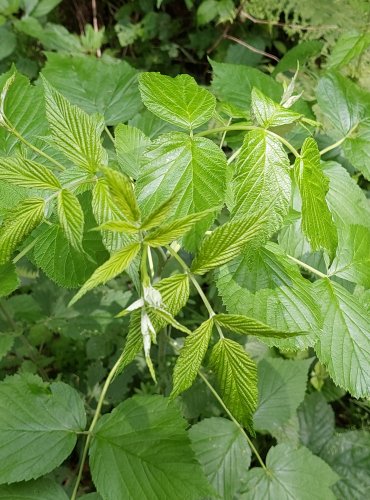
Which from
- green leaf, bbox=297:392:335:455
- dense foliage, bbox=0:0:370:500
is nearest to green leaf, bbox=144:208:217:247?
dense foliage, bbox=0:0:370:500

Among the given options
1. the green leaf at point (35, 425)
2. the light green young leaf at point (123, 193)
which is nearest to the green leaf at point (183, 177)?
the light green young leaf at point (123, 193)

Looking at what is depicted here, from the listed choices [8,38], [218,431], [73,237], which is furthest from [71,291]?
[8,38]

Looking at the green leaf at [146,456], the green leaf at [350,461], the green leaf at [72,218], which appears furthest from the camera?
the green leaf at [350,461]

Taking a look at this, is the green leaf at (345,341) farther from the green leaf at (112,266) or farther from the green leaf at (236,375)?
the green leaf at (112,266)

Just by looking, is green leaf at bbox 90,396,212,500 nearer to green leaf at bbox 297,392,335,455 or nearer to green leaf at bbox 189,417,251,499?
green leaf at bbox 189,417,251,499

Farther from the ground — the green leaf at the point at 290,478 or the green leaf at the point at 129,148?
the green leaf at the point at 129,148

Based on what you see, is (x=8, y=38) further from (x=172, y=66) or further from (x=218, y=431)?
(x=218, y=431)
